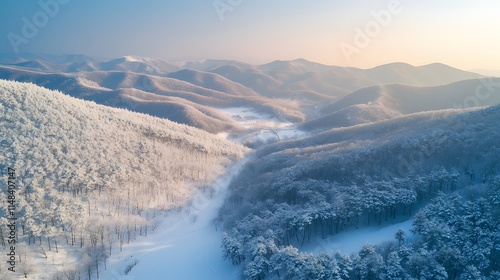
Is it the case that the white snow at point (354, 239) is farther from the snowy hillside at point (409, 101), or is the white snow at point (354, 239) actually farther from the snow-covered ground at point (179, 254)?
the snowy hillside at point (409, 101)

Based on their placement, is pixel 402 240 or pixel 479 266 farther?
pixel 402 240

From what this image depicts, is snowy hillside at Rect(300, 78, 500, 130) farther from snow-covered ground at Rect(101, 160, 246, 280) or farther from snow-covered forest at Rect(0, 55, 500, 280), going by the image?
Result: snow-covered ground at Rect(101, 160, 246, 280)

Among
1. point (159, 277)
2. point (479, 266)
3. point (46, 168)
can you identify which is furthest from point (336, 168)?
point (46, 168)

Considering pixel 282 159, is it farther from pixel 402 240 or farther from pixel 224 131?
pixel 224 131

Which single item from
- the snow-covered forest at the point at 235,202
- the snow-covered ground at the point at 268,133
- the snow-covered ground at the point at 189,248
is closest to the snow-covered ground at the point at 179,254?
the snow-covered ground at the point at 189,248

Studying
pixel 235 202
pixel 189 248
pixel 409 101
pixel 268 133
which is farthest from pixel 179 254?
pixel 409 101

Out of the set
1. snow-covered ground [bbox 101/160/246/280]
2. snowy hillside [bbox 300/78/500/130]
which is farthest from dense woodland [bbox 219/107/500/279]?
snowy hillside [bbox 300/78/500/130]
